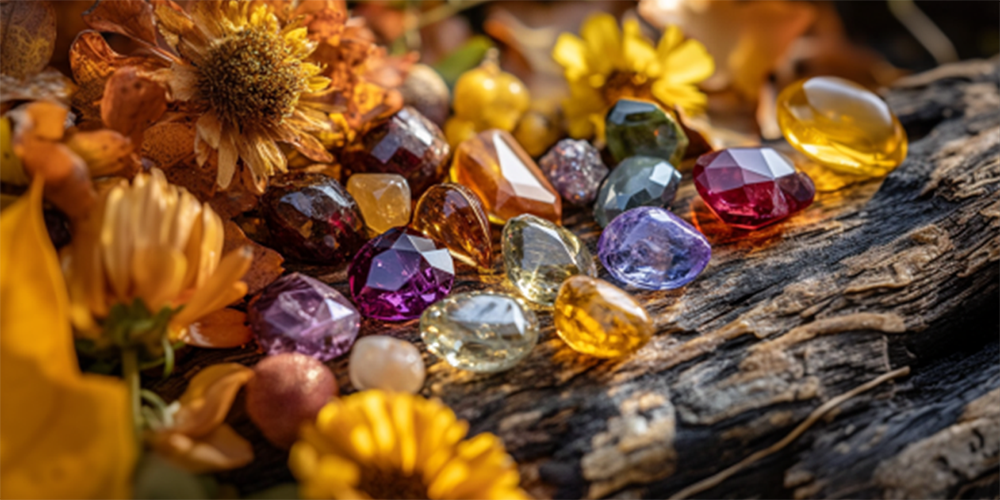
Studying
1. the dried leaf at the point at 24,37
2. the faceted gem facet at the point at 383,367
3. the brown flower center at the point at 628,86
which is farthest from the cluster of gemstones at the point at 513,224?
the dried leaf at the point at 24,37

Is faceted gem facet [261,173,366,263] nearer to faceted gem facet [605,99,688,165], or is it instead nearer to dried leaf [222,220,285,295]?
dried leaf [222,220,285,295]

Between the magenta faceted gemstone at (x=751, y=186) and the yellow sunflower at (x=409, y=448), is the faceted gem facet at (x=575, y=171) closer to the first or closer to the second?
the magenta faceted gemstone at (x=751, y=186)

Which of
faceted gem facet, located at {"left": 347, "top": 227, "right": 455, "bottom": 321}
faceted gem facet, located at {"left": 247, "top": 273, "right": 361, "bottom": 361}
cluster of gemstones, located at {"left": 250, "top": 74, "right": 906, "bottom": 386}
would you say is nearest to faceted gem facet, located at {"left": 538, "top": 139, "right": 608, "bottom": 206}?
cluster of gemstones, located at {"left": 250, "top": 74, "right": 906, "bottom": 386}

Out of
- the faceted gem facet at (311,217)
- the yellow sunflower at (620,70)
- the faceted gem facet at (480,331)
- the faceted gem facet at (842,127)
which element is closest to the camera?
the faceted gem facet at (480,331)

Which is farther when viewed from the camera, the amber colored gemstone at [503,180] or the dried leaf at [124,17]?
the amber colored gemstone at [503,180]

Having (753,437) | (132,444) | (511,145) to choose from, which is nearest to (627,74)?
(511,145)

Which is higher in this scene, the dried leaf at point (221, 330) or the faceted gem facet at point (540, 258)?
the faceted gem facet at point (540, 258)
